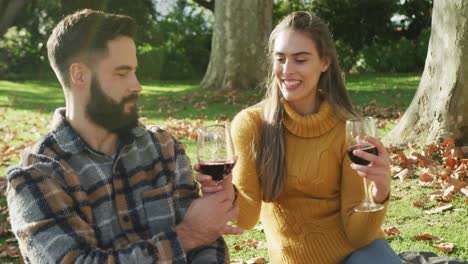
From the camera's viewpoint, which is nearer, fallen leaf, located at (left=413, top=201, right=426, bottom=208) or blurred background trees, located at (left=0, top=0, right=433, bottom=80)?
fallen leaf, located at (left=413, top=201, right=426, bottom=208)

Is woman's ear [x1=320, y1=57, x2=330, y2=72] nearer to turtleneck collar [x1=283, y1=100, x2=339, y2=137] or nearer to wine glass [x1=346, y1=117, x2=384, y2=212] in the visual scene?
turtleneck collar [x1=283, y1=100, x2=339, y2=137]

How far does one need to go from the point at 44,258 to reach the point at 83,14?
1087mm

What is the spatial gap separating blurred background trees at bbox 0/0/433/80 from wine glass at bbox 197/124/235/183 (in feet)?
64.0

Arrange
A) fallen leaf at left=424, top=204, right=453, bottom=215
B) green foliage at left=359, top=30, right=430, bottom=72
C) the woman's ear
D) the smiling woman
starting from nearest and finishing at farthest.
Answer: the smiling woman → the woman's ear → fallen leaf at left=424, top=204, right=453, bottom=215 → green foliage at left=359, top=30, right=430, bottom=72

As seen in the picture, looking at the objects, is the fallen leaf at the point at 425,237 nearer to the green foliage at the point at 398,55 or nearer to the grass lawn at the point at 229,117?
the grass lawn at the point at 229,117

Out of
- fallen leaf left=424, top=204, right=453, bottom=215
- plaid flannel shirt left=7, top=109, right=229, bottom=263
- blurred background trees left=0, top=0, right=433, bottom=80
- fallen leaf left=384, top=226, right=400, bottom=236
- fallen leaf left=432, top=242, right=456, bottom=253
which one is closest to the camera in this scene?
plaid flannel shirt left=7, top=109, right=229, bottom=263

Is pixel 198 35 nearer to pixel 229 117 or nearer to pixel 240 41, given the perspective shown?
pixel 240 41

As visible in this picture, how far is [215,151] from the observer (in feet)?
9.16

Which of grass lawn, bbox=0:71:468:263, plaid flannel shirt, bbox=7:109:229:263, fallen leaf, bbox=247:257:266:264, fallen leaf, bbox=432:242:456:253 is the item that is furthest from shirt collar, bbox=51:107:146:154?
fallen leaf, bbox=432:242:456:253

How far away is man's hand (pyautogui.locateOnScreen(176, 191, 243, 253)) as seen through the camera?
281cm

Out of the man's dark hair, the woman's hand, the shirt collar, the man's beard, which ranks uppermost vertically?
the man's dark hair

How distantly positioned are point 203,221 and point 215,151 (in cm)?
32

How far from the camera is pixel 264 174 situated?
359 centimetres

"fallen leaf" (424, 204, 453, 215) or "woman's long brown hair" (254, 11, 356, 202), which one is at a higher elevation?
"woman's long brown hair" (254, 11, 356, 202)
